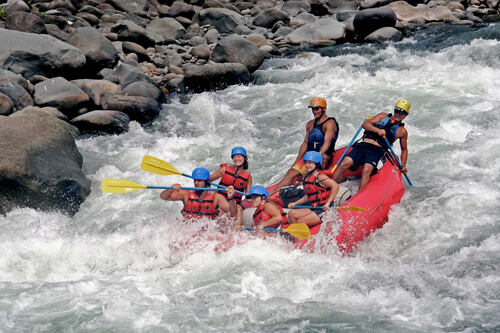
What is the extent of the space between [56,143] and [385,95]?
5.89 m

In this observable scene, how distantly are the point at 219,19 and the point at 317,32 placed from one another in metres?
2.84

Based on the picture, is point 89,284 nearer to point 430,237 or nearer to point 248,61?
point 430,237

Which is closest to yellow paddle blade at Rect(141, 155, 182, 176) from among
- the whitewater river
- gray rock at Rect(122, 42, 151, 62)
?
the whitewater river

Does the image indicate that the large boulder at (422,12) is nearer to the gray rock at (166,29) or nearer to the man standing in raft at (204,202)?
the gray rock at (166,29)

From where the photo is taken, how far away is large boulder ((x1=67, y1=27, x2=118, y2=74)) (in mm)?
11641

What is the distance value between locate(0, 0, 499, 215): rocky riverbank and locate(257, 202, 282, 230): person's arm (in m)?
2.73

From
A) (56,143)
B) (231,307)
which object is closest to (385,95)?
(56,143)

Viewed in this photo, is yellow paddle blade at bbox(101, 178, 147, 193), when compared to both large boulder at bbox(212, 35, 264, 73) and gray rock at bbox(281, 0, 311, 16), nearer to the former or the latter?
large boulder at bbox(212, 35, 264, 73)

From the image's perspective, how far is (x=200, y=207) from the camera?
19.3 ft

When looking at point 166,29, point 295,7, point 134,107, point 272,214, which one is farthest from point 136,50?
point 272,214

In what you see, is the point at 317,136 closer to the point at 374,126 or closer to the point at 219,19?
the point at 374,126

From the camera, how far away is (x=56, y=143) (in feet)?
24.7

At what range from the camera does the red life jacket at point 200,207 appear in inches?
231

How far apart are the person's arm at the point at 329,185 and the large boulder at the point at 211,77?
6.12 meters
